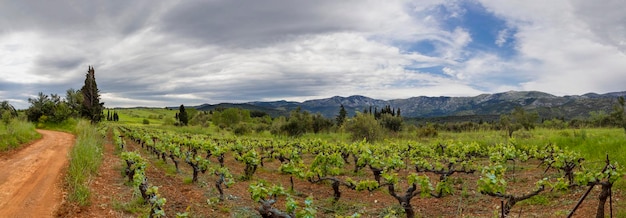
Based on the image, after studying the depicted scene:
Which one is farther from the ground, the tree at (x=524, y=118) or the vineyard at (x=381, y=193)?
the tree at (x=524, y=118)

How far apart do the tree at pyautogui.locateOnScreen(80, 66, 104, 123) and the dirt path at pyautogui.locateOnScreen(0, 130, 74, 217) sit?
Answer: 29897 mm

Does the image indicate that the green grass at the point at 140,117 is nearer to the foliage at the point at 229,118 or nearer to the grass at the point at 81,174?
the foliage at the point at 229,118

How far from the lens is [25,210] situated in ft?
27.5

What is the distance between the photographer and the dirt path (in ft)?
28.0

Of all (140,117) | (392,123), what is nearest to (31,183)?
(392,123)

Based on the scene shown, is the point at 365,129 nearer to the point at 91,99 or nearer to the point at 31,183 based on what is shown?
the point at 31,183

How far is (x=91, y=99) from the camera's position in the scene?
149ft

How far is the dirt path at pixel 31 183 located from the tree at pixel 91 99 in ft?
98.1

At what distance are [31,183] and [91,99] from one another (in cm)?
3962

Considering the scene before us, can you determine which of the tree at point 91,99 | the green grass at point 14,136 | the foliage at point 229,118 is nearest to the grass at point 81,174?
the green grass at point 14,136

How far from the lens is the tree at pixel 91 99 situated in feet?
146

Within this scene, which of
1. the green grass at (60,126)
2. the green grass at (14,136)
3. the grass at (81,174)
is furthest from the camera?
the green grass at (60,126)

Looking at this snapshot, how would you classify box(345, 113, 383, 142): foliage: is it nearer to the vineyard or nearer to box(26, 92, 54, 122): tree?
the vineyard

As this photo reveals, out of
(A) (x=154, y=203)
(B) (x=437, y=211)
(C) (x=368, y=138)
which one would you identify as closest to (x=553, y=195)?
(B) (x=437, y=211)
